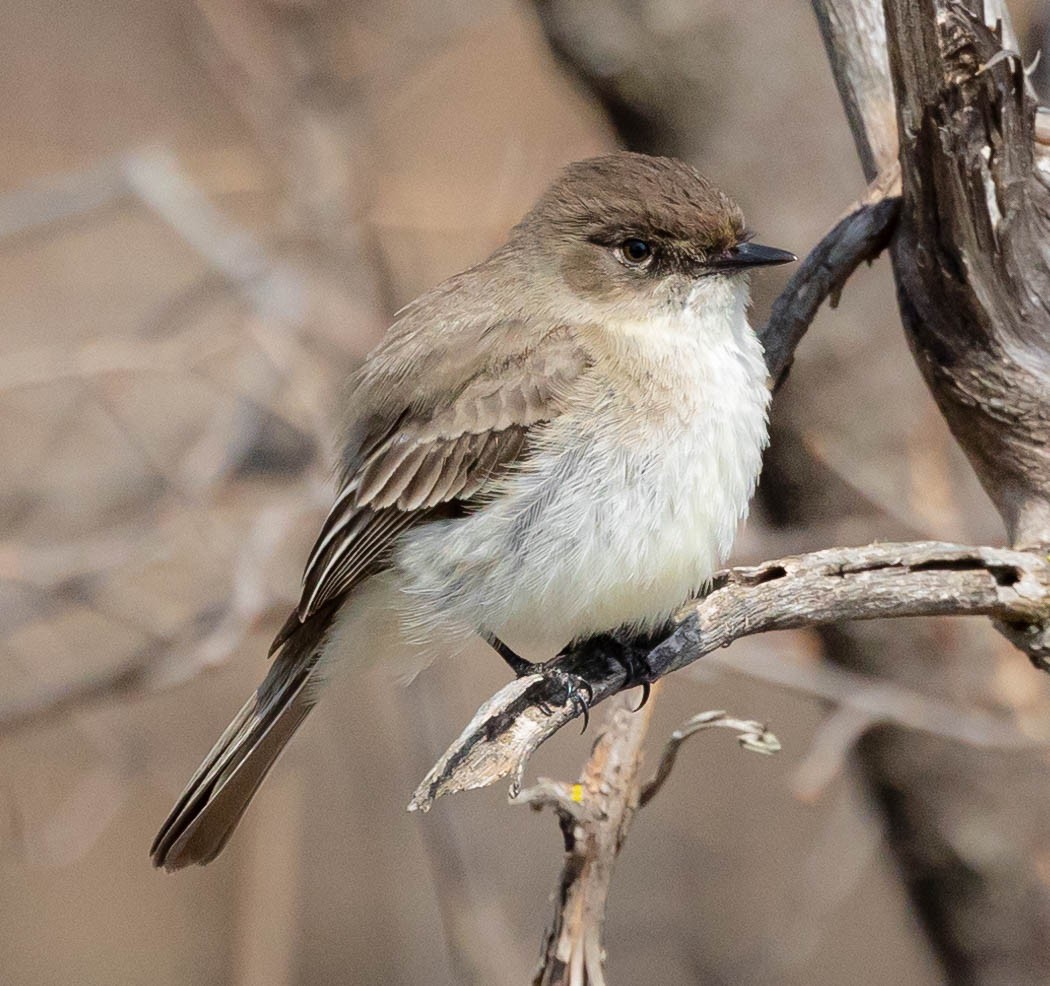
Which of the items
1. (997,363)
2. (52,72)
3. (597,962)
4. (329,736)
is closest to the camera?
(597,962)

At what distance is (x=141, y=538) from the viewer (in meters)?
4.57

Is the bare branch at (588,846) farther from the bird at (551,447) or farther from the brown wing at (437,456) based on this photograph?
the brown wing at (437,456)

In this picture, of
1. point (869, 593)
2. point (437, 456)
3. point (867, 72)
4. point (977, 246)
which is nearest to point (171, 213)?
point (437, 456)

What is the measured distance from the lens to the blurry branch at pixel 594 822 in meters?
2.72

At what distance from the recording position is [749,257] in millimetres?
3229

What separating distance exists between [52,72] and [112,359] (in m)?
3.11

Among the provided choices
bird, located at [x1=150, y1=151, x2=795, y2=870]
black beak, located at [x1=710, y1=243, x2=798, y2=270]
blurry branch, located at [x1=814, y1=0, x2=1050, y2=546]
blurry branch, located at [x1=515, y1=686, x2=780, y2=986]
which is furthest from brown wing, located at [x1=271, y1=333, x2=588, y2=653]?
blurry branch, located at [x1=814, y1=0, x2=1050, y2=546]

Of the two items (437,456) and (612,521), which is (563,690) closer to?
(612,521)

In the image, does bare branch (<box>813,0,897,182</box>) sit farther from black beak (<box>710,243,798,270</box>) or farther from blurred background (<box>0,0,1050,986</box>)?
blurred background (<box>0,0,1050,986</box>)

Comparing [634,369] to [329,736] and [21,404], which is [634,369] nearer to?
[329,736]

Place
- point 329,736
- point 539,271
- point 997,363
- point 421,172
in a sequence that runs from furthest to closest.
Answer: point 421,172 < point 329,736 < point 539,271 < point 997,363

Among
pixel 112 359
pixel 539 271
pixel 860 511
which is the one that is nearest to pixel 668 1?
pixel 539 271

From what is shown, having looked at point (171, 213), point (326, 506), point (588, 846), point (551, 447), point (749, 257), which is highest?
point (171, 213)

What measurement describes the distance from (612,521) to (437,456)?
0.48 m
